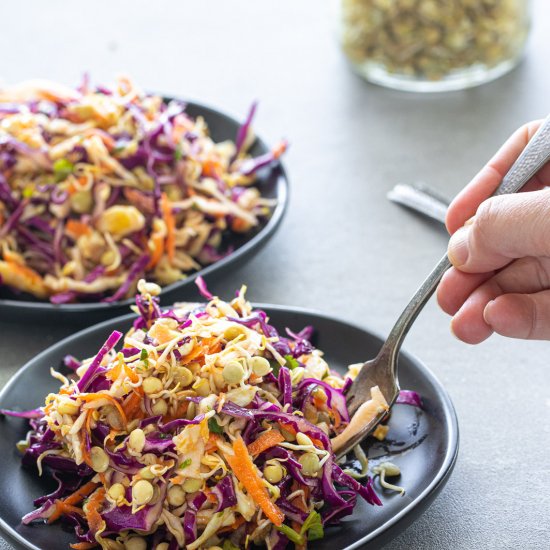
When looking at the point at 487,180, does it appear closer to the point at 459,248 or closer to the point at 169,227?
the point at 459,248

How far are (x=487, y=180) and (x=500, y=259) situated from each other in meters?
0.19

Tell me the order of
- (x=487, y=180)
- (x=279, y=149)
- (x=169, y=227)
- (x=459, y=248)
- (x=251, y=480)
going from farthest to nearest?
(x=279, y=149) → (x=169, y=227) → (x=487, y=180) → (x=459, y=248) → (x=251, y=480)

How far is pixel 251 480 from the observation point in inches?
48.6

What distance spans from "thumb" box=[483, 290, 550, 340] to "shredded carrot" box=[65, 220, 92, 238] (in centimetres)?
86

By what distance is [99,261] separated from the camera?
189 centimetres

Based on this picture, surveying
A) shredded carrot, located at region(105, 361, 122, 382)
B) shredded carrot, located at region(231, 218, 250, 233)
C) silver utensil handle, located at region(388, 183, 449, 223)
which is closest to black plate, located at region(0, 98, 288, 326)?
shredded carrot, located at region(231, 218, 250, 233)

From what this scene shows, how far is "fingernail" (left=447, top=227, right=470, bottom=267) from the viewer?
4.46 ft

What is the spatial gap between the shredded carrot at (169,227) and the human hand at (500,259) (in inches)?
22.9

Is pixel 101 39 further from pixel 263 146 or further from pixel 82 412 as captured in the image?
pixel 82 412

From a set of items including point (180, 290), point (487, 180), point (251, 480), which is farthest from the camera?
point (180, 290)

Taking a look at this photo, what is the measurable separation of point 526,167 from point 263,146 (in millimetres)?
881

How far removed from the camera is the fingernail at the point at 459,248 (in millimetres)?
1358

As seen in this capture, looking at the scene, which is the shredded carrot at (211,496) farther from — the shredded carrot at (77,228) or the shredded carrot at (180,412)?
the shredded carrot at (77,228)

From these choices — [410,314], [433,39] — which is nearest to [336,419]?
[410,314]
